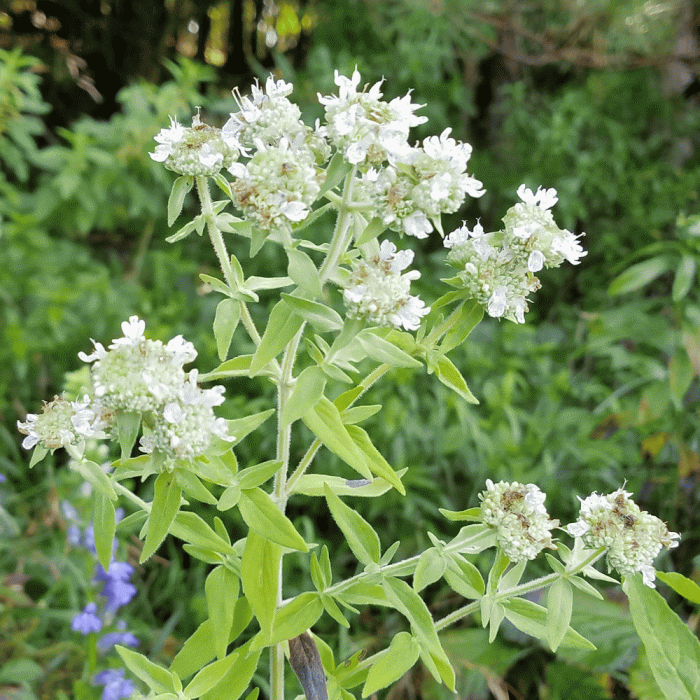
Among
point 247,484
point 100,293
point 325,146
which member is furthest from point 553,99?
point 247,484

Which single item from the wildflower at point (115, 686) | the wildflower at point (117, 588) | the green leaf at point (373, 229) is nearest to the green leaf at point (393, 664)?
the green leaf at point (373, 229)

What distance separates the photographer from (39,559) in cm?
191

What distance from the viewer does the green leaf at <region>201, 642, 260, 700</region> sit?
39.2 inches

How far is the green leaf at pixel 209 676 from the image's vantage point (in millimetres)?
989

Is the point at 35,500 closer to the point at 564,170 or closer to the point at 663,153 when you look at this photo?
the point at 564,170

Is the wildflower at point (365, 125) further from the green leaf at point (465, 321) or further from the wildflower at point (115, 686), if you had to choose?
the wildflower at point (115, 686)

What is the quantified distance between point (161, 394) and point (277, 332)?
159mm

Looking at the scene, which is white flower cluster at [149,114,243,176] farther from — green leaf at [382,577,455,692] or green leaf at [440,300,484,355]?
green leaf at [382,577,455,692]

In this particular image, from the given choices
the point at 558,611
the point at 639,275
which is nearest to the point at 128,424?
the point at 558,611

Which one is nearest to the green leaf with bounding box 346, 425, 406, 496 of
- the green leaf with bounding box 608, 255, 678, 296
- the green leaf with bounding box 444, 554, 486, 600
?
the green leaf with bounding box 444, 554, 486, 600

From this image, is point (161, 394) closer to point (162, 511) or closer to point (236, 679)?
point (162, 511)

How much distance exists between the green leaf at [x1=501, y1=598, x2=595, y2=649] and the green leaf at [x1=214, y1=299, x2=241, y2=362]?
530 mm

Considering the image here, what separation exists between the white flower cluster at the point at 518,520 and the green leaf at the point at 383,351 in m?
0.21

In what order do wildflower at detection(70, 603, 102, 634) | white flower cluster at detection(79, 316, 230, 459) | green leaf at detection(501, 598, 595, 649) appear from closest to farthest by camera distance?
1. white flower cluster at detection(79, 316, 230, 459)
2. green leaf at detection(501, 598, 595, 649)
3. wildflower at detection(70, 603, 102, 634)
